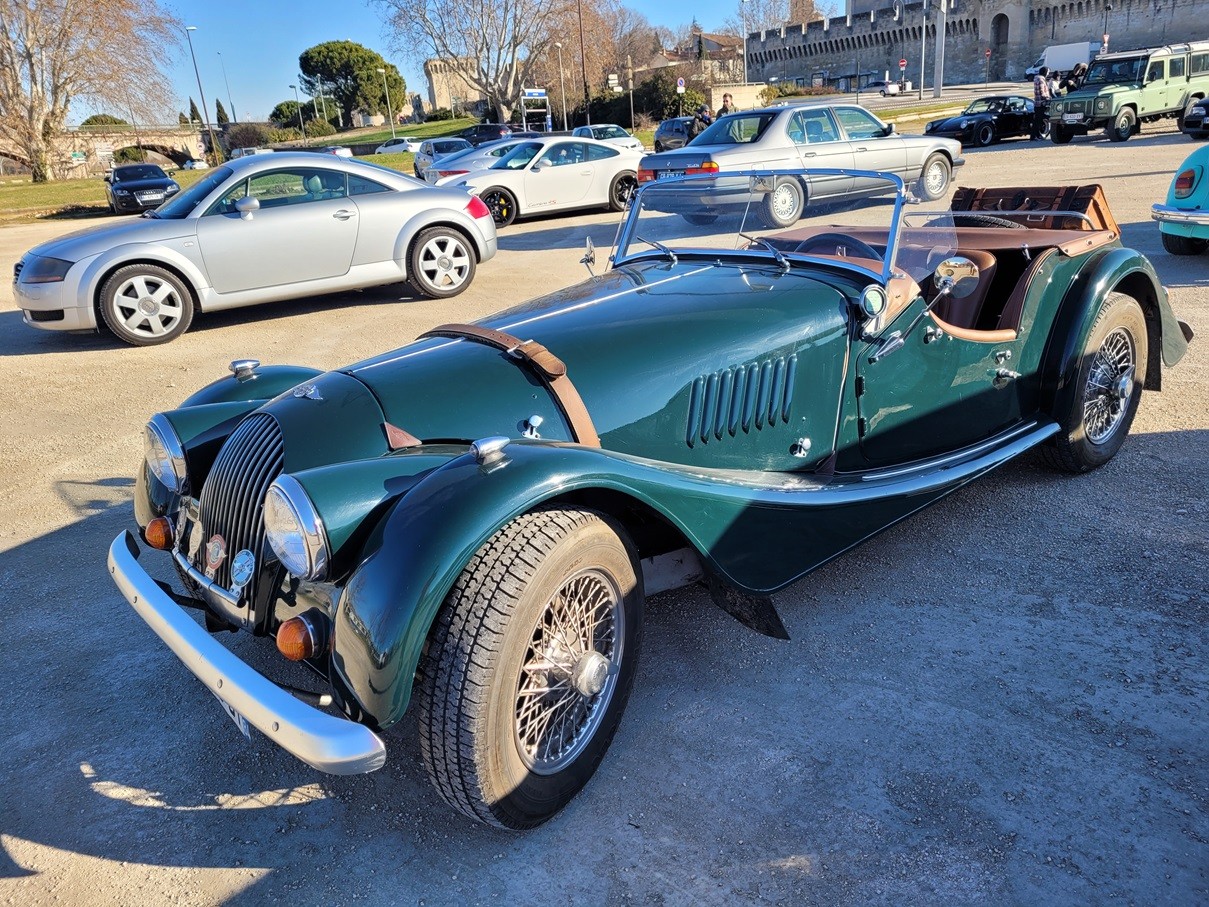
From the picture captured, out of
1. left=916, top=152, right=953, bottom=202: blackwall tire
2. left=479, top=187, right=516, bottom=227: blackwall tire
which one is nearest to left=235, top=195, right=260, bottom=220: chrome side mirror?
left=916, top=152, right=953, bottom=202: blackwall tire

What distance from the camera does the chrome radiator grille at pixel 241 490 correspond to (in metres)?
2.61

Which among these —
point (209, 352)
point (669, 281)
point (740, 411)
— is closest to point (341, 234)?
point (209, 352)

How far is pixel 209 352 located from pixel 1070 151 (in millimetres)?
20176

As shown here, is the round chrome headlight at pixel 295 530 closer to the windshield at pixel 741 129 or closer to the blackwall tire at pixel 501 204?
the windshield at pixel 741 129

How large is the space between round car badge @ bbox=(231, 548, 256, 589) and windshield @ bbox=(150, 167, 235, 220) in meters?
6.84

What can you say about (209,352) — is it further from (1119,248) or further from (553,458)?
(1119,248)

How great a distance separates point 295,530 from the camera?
2.30 meters

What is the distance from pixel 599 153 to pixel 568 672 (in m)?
14.2

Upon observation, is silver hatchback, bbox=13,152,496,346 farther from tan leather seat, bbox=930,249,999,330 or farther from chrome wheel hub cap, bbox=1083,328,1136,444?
chrome wheel hub cap, bbox=1083,328,1136,444

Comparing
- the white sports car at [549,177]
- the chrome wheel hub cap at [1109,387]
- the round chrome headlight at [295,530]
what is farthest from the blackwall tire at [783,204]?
the white sports car at [549,177]

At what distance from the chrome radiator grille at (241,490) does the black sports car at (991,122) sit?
86.5 ft

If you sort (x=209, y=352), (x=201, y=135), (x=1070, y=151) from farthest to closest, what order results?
(x=201, y=135) < (x=1070, y=151) < (x=209, y=352)

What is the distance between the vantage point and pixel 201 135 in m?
66.5

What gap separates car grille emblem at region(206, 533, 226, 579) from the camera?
266 cm
